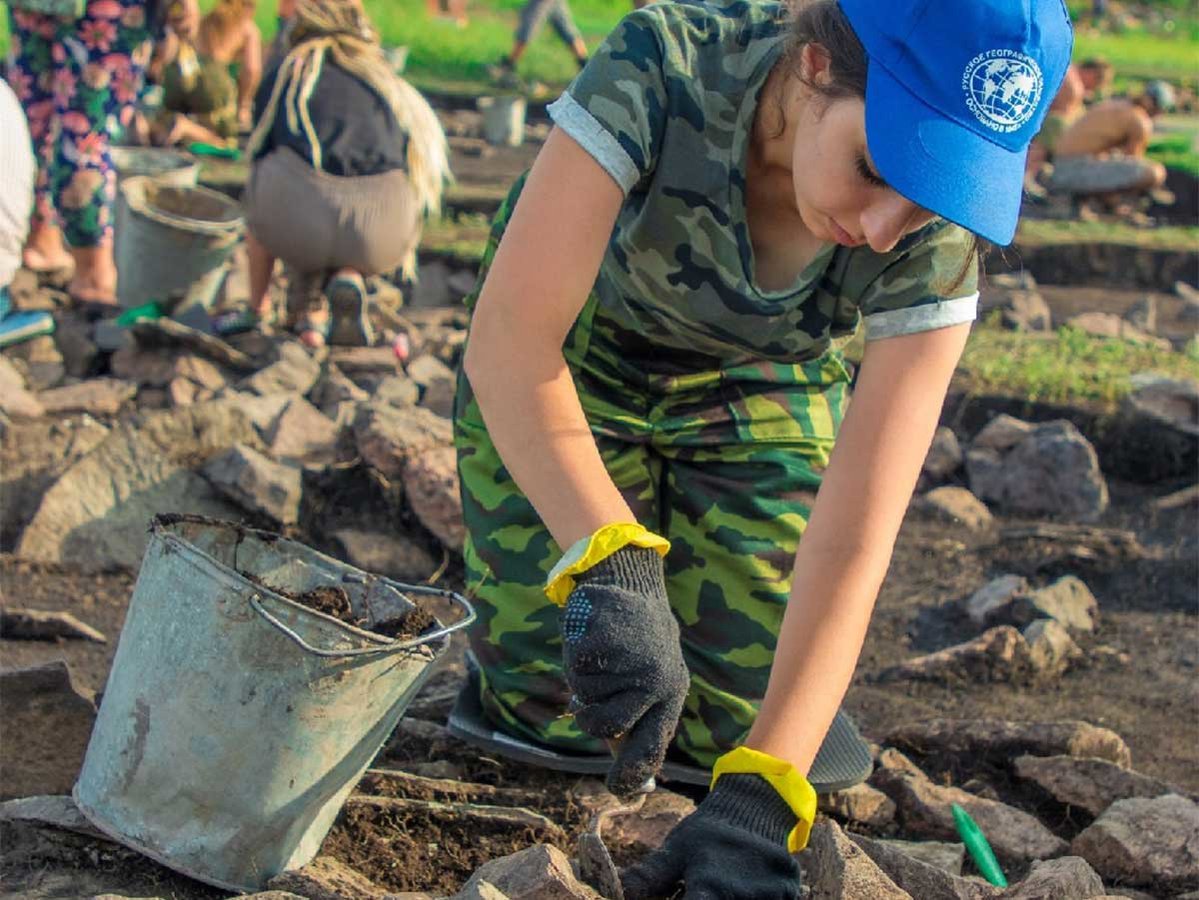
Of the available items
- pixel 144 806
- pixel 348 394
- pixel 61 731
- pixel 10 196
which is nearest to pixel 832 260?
pixel 144 806

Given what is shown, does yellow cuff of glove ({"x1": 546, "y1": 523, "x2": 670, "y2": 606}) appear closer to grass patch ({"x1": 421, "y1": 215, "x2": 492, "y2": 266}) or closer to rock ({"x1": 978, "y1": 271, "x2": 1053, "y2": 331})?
rock ({"x1": 978, "y1": 271, "x2": 1053, "y2": 331})

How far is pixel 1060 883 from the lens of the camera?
222 cm

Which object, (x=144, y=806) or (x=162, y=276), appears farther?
(x=162, y=276)

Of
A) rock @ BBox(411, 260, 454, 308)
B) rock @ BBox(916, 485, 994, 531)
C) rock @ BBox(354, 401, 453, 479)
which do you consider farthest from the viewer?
rock @ BBox(411, 260, 454, 308)

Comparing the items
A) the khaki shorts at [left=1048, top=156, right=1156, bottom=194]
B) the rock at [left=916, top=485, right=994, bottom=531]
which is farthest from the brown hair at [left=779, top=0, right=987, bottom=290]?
the khaki shorts at [left=1048, top=156, right=1156, bottom=194]

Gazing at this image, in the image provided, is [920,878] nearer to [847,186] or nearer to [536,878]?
[536,878]

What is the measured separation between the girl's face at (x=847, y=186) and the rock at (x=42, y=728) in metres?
1.49

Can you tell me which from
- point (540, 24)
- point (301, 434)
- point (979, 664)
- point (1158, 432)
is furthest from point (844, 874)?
point (540, 24)

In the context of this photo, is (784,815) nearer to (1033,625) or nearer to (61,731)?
(61,731)

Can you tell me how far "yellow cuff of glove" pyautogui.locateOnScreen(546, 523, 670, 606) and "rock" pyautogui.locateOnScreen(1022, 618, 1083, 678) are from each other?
171cm

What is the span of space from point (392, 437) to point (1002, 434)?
190 centimetres

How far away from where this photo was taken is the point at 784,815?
211cm

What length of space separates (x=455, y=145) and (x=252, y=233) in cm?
480

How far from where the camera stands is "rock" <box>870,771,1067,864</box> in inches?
106
